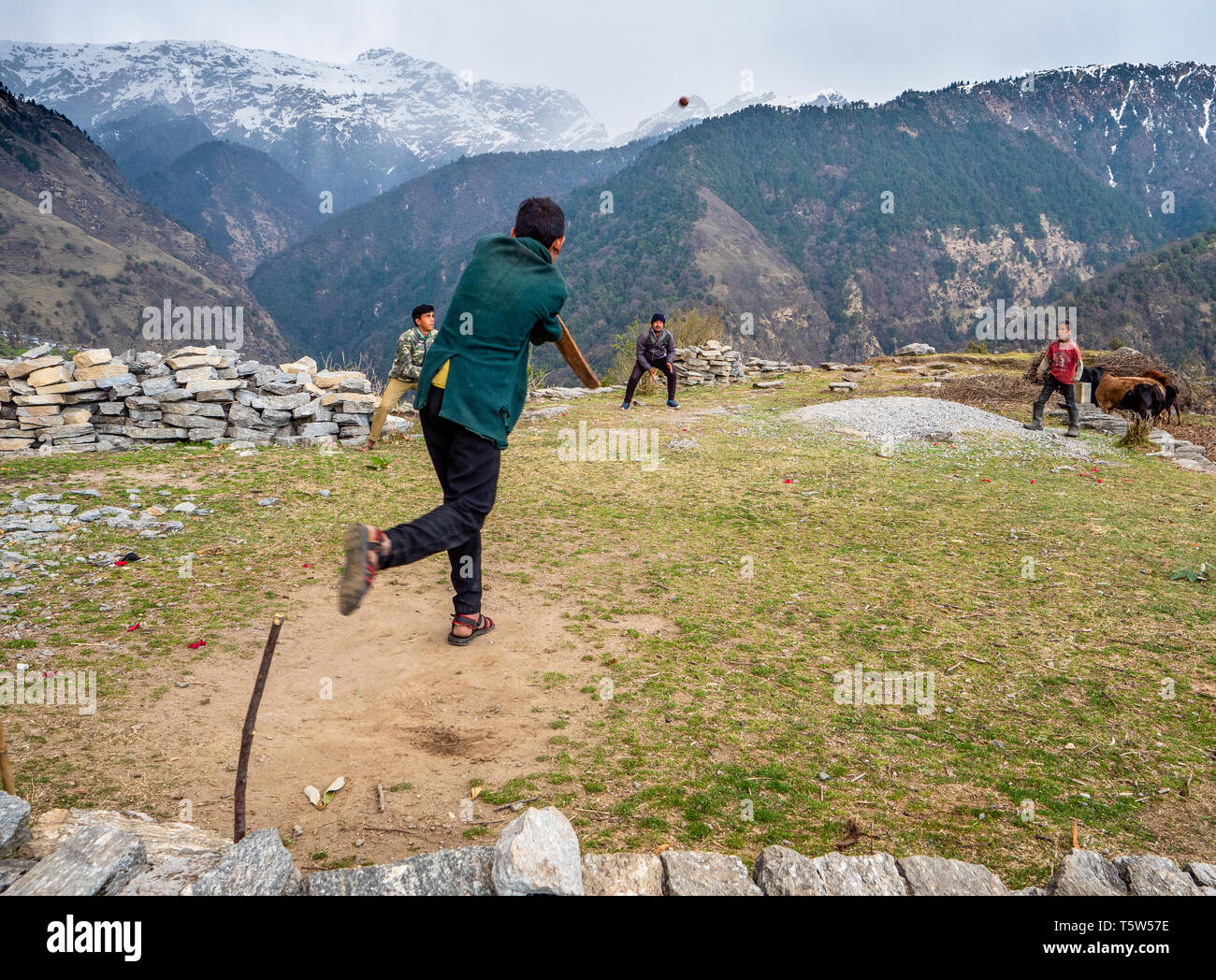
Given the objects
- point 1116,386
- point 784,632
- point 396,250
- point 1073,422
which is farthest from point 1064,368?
point 396,250

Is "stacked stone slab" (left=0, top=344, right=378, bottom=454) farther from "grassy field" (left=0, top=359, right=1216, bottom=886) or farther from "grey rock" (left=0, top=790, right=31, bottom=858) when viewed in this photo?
"grey rock" (left=0, top=790, right=31, bottom=858)

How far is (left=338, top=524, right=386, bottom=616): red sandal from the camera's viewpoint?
2.74 m

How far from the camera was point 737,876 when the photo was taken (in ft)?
6.19

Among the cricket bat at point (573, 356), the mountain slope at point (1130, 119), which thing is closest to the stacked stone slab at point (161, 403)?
the cricket bat at point (573, 356)

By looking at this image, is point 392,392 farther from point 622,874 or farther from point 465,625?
point 622,874

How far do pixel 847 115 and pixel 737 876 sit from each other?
15071cm

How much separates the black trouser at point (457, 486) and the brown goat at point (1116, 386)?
1379 centimetres

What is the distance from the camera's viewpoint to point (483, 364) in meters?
3.38

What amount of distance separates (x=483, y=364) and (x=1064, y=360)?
34.4ft

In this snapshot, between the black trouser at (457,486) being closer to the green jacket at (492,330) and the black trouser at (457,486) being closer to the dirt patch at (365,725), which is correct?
the green jacket at (492,330)

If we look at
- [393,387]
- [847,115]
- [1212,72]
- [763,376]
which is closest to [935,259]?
[847,115]

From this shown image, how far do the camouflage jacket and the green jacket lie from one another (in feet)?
17.2

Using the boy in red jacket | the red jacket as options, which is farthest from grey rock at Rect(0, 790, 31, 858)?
the red jacket

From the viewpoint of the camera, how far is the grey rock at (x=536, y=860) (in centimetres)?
169
